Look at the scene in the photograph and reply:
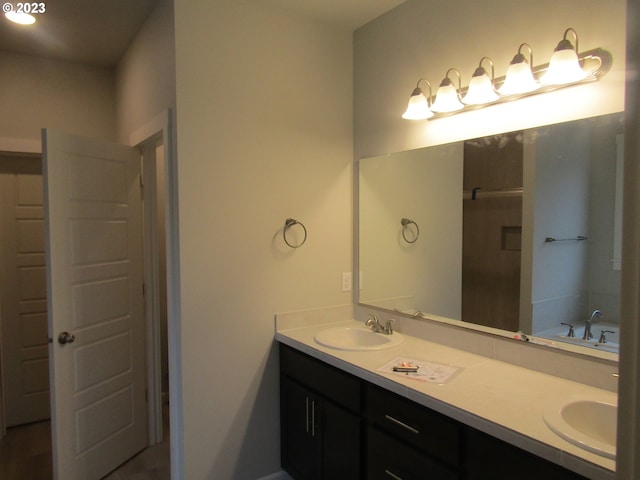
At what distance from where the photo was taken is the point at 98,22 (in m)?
2.54

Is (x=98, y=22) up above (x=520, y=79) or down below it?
above

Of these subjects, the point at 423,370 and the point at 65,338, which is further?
the point at 65,338

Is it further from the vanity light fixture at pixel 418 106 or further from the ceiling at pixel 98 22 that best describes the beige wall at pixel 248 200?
the vanity light fixture at pixel 418 106

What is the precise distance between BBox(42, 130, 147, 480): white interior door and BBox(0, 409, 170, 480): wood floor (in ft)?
0.33

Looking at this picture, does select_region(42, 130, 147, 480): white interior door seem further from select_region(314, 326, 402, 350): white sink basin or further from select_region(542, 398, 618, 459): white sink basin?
select_region(542, 398, 618, 459): white sink basin

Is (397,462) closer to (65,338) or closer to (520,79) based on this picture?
(520,79)

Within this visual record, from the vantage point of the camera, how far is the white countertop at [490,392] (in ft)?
3.87

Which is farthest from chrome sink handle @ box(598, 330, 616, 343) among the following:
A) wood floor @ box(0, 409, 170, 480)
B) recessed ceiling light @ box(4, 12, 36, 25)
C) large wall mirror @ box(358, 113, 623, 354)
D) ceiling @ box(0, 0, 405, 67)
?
recessed ceiling light @ box(4, 12, 36, 25)

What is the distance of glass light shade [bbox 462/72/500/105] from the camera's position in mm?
1832

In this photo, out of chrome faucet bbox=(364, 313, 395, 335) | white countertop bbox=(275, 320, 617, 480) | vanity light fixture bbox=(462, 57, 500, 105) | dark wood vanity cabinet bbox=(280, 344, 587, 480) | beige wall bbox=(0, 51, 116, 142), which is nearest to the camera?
white countertop bbox=(275, 320, 617, 480)

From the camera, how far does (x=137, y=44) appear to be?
2.69 meters

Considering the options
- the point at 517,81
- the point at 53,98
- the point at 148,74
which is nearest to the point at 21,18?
the point at 148,74

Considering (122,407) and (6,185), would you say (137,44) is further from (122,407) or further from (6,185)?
(122,407)

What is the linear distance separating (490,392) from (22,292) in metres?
3.30
